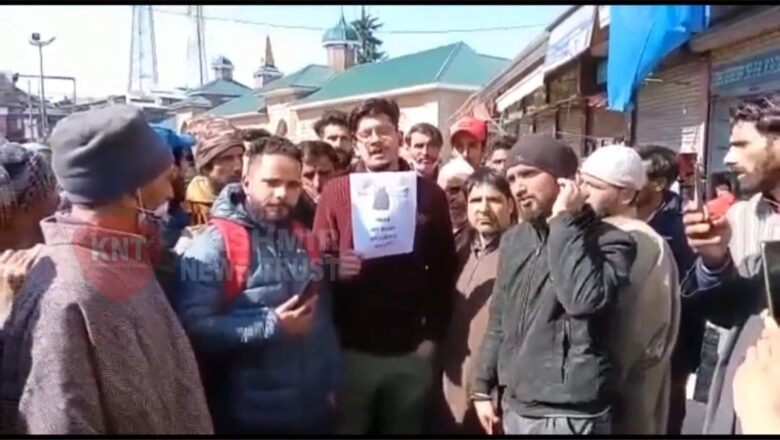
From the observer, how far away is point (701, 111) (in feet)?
19.4

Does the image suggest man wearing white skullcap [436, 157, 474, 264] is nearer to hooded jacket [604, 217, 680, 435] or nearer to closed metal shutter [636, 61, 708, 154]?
hooded jacket [604, 217, 680, 435]

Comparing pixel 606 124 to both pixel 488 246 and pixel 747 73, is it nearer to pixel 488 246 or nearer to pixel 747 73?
pixel 747 73

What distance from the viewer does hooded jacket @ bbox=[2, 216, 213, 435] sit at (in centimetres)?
141

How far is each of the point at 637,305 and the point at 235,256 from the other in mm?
1199

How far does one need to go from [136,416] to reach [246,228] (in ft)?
2.35

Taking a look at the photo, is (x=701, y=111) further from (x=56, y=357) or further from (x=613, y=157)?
(x=56, y=357)

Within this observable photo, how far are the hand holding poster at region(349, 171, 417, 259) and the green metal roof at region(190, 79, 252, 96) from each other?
3.95 m

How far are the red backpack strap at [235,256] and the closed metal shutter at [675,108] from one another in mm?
4581

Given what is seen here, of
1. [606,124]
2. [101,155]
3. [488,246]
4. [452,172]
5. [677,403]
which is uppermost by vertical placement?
[606,124]

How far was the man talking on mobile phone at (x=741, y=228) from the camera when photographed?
6.59ft

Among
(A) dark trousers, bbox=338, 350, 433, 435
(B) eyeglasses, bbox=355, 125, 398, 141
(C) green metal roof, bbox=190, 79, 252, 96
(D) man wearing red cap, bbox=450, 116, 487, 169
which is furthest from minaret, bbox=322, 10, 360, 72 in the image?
(A) dark trousers, bbox=338, 350, 433, 435

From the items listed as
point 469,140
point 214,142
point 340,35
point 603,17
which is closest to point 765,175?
point 469,140

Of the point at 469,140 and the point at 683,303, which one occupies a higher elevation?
the point at 469,140

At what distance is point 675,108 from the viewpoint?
6.44m
